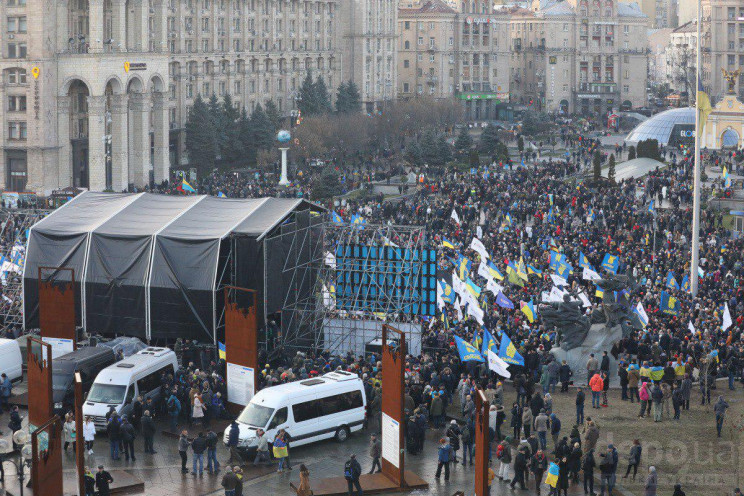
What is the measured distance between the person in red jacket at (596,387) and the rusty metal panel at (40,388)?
1353 cm

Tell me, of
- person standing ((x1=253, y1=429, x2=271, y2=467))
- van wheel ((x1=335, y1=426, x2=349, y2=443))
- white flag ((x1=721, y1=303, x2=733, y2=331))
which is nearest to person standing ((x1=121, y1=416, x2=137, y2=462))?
person standing ((x1=253, y1=429, x2=271, y2=467))

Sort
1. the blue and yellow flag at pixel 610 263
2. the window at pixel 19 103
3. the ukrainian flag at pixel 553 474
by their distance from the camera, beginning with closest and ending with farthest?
the ukrainian flag at pixel 553 474
the blue and yellow flag at pixel 610 263
the window at pixel 19 103

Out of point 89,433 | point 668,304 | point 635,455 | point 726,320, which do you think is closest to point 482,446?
point 635,455

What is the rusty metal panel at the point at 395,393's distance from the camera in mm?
29453

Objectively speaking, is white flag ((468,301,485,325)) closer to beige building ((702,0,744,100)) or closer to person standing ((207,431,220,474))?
person standing ((207,431,220,474))

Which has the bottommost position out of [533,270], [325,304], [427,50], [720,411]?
[720,411]

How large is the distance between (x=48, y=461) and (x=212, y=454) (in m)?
4.92

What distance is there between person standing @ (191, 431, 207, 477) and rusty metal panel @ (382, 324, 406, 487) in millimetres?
3952

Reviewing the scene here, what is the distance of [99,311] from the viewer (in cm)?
3931

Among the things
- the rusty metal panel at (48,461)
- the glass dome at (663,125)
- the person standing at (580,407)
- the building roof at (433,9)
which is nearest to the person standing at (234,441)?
the rusty metal panel at (48,461)

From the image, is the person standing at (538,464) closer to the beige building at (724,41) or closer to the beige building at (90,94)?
the beige building at (90,94)

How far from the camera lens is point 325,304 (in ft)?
134

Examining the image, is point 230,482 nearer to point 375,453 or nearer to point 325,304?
point 375,453

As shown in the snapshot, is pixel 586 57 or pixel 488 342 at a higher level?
pixel 586 57
